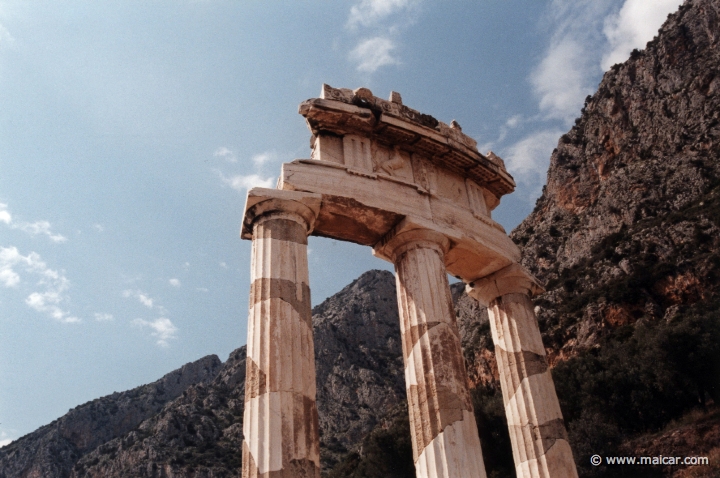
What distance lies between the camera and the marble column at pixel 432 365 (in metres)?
10.4

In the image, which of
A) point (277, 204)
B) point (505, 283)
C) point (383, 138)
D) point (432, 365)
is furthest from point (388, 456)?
point (277, 204)

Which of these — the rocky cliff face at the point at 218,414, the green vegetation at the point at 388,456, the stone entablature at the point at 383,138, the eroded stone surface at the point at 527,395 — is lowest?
the eroded stone surface at the point at 527,395

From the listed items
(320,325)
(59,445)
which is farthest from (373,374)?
(59,445)

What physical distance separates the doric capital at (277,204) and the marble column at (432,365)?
226 centimetres

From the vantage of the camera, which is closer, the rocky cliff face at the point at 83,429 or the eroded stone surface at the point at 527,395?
the eroded stone surface at the point at 527,395

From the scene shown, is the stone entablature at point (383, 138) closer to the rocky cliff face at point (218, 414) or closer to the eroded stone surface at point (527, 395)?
the eroded stone surface at point (527, 395)

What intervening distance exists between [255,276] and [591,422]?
27.5 metres

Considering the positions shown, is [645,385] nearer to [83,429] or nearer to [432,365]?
[432,365]

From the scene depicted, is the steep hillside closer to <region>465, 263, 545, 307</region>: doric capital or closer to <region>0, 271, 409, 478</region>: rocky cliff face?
<region>465, 263, 545, 307</region>: doric capital

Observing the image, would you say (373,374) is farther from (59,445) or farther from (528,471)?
(528,471)

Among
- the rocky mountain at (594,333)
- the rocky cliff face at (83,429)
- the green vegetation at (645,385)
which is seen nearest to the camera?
the green vegetation at (645,385)

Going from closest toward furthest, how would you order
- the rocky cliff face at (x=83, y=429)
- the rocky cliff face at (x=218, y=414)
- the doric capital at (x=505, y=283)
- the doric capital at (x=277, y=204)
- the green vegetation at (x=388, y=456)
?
the doric capital at (x=277, y=204)
the doric capital at (x=505, y=283)
the green vegetation at (x=388, y=456)
the rocky cliff face at (x=218, y=414)
the rocky cliff face at (x=83, y=429)

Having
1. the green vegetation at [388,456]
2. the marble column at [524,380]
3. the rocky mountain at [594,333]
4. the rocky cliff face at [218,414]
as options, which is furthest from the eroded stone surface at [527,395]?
the rocky cliff face at [218,414]

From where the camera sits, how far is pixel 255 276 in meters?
10.8
